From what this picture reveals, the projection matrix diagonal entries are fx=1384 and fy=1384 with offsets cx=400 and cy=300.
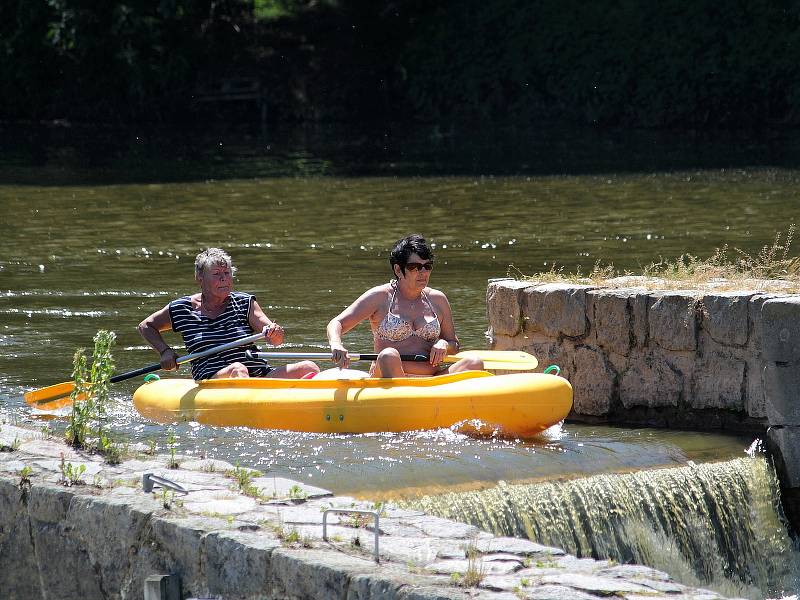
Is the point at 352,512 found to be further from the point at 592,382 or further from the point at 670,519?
the point at 592,382

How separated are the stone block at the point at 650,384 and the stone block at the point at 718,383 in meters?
0.11

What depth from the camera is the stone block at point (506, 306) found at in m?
7.72

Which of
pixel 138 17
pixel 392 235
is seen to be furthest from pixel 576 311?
pixel 138 17

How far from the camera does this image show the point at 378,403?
6984 millimetres

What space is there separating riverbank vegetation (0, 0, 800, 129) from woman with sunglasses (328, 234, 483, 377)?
19789 mm

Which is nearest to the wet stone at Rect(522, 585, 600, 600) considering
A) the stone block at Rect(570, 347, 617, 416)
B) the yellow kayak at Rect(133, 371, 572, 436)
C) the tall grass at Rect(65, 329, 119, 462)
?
the tall grass at Rect(65, 329, 119, 462)

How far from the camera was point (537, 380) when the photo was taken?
6.84 metres

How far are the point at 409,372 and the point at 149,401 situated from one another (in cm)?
141

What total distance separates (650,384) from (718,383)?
1.22ft

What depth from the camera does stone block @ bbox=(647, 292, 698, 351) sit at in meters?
7.21

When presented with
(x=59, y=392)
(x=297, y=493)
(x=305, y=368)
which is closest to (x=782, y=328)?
(x=305, y=368)

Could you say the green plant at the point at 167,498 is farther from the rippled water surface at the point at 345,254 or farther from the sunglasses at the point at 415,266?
the sunglasses at the point at 415,266

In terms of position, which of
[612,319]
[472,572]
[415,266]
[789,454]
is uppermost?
[415,266]

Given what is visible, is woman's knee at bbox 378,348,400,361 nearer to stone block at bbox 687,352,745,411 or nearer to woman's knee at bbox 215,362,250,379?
woman's knee at bbox 215,362,250,379
